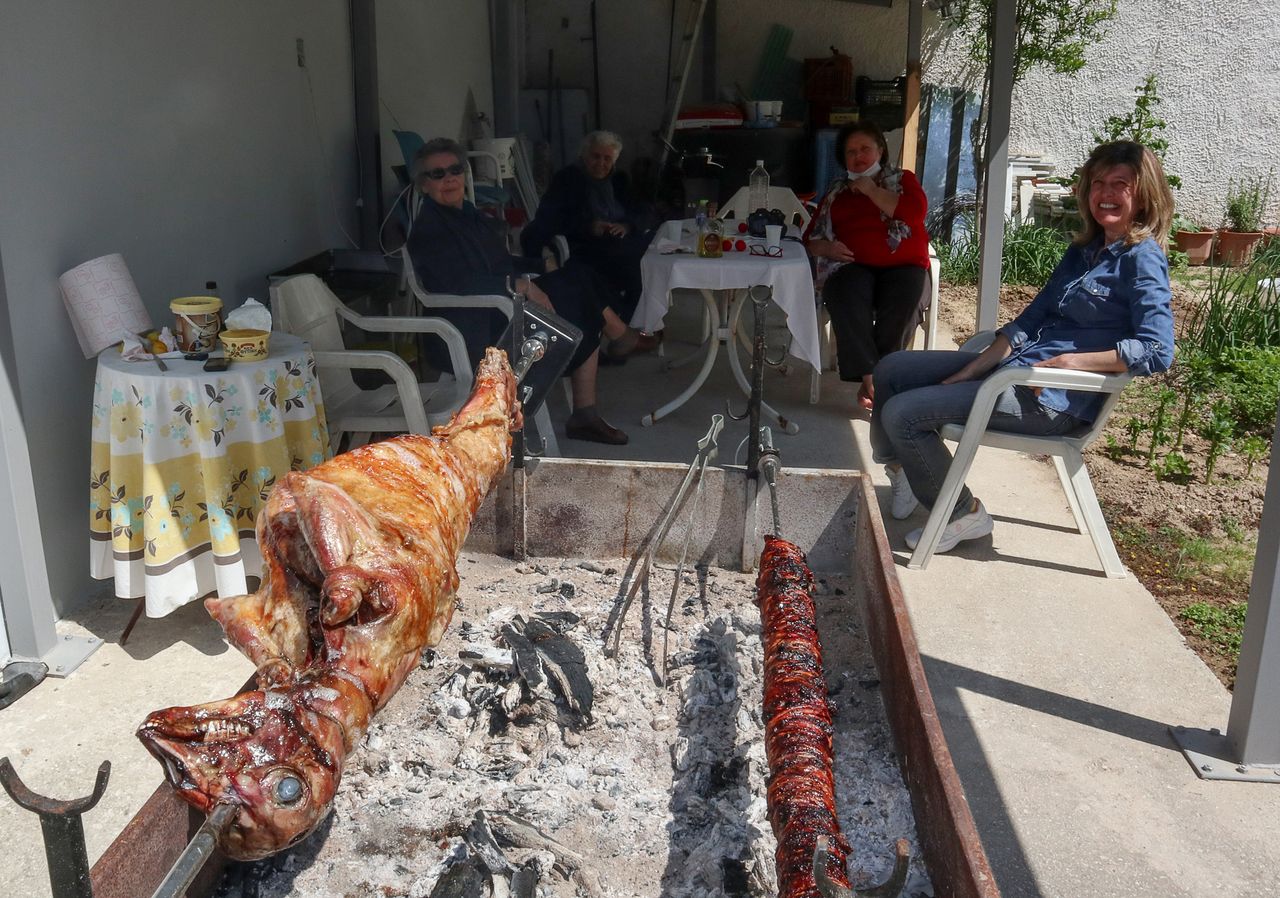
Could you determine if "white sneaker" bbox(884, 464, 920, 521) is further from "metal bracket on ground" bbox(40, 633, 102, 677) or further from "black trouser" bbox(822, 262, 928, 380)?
"metal bracket on ground" bbox(40, 633, 102, 677)

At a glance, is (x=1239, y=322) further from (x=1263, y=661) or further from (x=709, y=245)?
(x=1263, y=661)

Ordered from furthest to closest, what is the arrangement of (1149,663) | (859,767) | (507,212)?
(507,212) → (1149,663) → (859,767)

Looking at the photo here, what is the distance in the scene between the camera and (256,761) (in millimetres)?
1608

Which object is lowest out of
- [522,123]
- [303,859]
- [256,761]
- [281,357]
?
[303,859]

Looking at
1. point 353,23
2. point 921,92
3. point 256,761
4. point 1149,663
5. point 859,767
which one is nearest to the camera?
point 256,761

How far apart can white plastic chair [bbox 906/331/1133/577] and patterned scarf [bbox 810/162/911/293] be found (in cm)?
184

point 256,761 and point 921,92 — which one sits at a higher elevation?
A: point 921,92

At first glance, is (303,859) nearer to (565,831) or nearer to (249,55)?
(565,831)

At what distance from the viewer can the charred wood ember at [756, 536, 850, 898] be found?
5.64 ft

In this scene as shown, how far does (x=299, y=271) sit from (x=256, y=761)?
147 inches

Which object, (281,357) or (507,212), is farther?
(507,212)

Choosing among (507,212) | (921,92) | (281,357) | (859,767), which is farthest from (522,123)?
(859,767)

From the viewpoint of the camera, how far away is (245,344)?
10.8 ft

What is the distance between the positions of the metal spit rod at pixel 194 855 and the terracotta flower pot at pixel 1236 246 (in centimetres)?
1024
